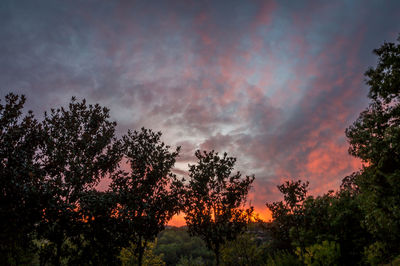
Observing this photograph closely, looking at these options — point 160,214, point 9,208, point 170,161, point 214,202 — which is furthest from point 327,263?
point 9,208

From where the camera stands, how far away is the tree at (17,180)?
24.4 feet

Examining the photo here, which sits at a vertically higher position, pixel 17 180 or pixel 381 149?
pixel 381 149

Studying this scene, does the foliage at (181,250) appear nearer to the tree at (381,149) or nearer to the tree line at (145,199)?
the tree line at (145,199)

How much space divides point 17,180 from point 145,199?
6487 millimetres

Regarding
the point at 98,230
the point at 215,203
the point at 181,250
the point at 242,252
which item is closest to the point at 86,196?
the point at 98,230

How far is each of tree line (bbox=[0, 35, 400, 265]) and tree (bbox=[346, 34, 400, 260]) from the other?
0.08 m

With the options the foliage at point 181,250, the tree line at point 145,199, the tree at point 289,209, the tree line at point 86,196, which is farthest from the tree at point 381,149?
the foliage at point 181,250

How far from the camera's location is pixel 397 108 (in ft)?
53.9

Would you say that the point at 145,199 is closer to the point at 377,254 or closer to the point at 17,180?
the point at 17,180

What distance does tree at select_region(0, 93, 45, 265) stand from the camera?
745 centimetres

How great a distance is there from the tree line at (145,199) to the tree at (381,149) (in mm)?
77

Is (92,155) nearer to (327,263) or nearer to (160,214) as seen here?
(160,214)

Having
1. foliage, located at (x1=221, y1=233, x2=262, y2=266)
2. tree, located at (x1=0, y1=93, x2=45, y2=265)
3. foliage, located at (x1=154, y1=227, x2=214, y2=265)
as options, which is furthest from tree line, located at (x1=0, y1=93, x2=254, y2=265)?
foliage, located at (x1=154, y1=227, x2=214, y2=265)

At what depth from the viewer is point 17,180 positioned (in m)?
7.96
